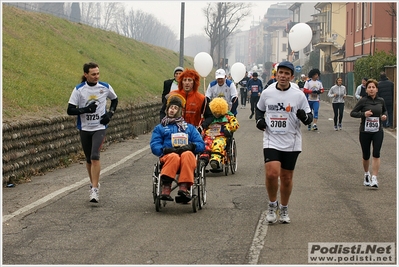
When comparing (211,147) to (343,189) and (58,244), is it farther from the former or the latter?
(58,244)

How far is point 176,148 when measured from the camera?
32.7 feet

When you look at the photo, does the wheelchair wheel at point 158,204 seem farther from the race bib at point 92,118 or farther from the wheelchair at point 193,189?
the race bib at point 92,118

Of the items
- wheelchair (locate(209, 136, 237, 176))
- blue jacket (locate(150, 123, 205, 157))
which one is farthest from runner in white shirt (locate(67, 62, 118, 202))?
wheelchair (locate(209, 136, 237, 176))

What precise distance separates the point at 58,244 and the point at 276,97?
2.88 metres

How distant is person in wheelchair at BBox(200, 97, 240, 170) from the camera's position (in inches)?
520

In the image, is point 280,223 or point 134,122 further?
point 134,122

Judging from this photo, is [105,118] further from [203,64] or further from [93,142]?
[203,64]

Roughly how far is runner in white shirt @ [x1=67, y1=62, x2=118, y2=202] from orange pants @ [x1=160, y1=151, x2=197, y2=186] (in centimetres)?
135

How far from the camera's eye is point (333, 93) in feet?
78.2

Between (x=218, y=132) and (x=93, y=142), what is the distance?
308cm

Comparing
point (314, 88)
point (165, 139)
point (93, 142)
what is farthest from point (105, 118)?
point (314, 88)

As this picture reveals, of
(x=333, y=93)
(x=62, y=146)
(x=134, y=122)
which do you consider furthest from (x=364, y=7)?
(x=62, y=146)

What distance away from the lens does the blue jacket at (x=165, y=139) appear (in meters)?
9.99

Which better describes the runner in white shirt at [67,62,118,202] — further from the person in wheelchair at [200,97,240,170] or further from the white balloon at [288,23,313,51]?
the white balloon at [288,23,313,51]
